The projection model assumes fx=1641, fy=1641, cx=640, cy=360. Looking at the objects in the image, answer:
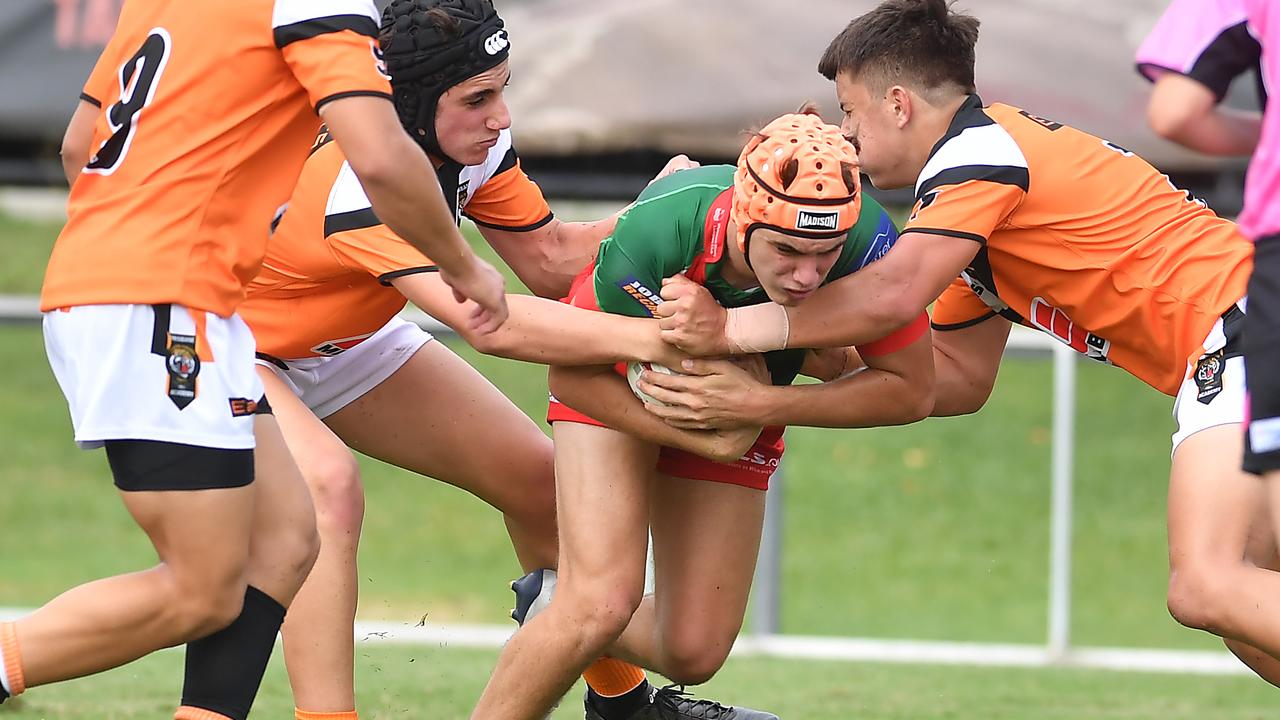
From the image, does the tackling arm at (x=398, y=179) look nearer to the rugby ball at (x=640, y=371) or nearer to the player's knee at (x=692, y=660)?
the rugby ball at (x=640, y=371)

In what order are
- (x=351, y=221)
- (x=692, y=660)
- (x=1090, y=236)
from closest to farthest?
1. (x=351, y=221)
2. (x=1090, y=236)
3. (x=692, y=660)

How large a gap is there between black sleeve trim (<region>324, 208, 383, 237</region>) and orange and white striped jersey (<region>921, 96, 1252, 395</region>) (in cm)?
141

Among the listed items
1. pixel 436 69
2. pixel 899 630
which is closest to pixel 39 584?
pixel 899 630

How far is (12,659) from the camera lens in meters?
3.61

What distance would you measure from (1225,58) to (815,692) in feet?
11.8

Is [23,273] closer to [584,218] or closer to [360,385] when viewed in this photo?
[584,218]

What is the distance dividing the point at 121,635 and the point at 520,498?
5.22ft

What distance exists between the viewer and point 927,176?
4.36 m

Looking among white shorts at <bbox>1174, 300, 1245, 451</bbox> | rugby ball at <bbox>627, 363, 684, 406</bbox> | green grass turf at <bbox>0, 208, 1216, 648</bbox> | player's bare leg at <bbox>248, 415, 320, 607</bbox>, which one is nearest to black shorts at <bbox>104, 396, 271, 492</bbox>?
player's bare leg at <bbox>248, 415, 320, 607</bbox>

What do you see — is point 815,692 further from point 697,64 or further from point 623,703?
point 697,64

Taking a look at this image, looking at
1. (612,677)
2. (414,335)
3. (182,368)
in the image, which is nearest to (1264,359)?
(182,368)

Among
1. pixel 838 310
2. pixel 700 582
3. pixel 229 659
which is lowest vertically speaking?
pixel 700 582

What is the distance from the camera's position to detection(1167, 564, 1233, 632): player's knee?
396 cm

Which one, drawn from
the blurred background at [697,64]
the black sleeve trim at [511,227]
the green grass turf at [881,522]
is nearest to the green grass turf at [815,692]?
the black sleeve trim at [511,227]
